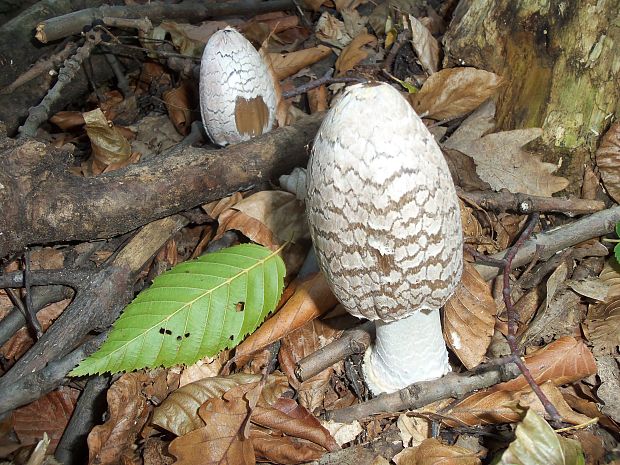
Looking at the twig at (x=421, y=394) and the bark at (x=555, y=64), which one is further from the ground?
the bark at (x=555, y=64)

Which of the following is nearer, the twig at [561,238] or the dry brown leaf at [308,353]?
the dry brown leaf at [308,353]

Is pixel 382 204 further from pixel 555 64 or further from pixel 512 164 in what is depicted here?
pixel 555 64

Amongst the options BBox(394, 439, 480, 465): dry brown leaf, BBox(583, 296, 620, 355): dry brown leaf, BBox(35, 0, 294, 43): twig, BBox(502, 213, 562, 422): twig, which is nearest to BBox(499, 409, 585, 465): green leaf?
BBox(502, 213, 562, 422): twig

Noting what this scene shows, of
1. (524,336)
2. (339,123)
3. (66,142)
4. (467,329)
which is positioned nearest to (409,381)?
(467,329)

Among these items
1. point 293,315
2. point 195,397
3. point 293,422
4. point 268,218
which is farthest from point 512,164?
point 195,397

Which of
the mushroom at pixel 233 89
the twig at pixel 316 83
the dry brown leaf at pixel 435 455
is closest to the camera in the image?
the dry brown leaf at pixel 435 455

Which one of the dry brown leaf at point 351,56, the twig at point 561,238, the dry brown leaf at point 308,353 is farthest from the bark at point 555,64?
the dry brown leaf at point 308,353

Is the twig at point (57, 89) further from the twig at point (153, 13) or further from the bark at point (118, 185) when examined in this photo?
the bark at point (118, 185)
